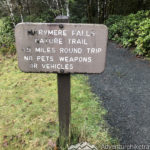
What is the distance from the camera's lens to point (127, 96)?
3.60m

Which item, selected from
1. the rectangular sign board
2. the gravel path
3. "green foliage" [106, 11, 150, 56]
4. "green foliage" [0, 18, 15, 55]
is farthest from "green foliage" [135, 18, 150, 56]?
"green foliage" [0, 18, 15, 55]

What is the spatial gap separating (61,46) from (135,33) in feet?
18.1

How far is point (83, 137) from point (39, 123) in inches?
34.9

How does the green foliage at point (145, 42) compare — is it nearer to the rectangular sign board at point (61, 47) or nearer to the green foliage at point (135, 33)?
the green foliage at point (135, 33)

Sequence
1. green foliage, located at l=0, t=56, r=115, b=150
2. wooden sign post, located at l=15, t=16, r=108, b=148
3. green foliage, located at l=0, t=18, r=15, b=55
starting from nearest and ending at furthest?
1. wooden sign post, located at l=15, t=16, r=108, b=148
2. green foliage, located at l=0, t=56, r=115, b=150
3. green foliage, located at l=0, t=18, r=15, b=55

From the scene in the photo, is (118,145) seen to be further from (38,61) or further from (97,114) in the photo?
(38,61)

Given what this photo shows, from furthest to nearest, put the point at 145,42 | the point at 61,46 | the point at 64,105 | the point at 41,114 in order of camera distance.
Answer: the point at 145,42, the point at 41,114, the point at 64,105, the point at 61,46

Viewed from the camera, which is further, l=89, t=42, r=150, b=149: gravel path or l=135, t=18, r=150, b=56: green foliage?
l=135, t=18, r=150, b=56: green foliage

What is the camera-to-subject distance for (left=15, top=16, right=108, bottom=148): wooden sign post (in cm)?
151

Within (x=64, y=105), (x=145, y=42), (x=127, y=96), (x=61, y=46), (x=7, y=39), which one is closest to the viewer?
(x=61, y=46)

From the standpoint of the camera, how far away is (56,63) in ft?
5.37

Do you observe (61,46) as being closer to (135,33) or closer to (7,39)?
(135,33)

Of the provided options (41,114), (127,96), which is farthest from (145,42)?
(41,114)

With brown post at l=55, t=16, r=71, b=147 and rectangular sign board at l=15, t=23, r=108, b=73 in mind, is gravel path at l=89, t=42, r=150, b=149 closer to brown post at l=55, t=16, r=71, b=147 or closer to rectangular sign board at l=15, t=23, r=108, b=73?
brown post at l=55, t=16, r=71, b=147
